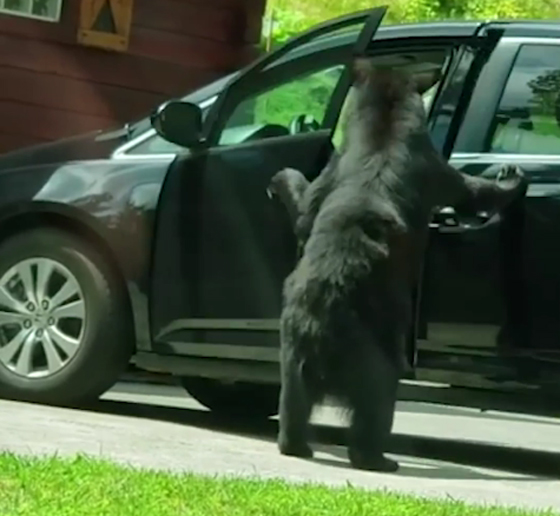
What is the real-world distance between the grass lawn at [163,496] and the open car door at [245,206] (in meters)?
1.87

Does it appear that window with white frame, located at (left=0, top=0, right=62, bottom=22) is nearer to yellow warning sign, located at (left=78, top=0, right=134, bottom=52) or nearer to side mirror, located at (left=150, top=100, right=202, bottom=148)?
yellow warning sign, located at (left=78, top=0, right=134, bottom=52)

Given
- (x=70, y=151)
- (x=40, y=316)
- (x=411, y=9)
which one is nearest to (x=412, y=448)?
(x=40, y=316)

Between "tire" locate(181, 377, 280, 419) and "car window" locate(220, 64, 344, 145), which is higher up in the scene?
"car window" locate(220, 64, 344, 145)

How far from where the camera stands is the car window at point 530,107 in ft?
24.3

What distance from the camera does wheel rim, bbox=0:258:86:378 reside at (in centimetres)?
799

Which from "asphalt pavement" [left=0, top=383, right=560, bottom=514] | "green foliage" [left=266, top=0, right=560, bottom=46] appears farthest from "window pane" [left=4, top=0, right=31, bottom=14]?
"asphalt pavement" [left=0, top=383, right=560, bottom=514]

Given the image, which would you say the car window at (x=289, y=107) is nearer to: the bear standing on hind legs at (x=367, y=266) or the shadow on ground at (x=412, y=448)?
the bear standing on hind legs at (x=367, y=266)

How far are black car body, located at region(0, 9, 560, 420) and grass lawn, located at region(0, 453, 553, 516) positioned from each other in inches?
61.7

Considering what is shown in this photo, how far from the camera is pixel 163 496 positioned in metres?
5.45

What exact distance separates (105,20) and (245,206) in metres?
4.17

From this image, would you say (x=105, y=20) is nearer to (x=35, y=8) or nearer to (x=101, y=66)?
(x=101, y=66)

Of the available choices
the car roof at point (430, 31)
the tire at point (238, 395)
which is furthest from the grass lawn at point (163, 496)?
the tire at point (238, 395)

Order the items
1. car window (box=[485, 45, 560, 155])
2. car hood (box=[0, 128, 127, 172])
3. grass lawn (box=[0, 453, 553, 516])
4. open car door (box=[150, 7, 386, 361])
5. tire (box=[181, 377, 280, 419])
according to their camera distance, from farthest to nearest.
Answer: tire (box=[181, 377, 280, 419])
car hood (box=[0, 128, 127, 172])
open car door (box=[150, 7, 386, 361])
car window (box=[485, 45, 560, 155])
grass lawn (box=[0, 453, 553, 516])

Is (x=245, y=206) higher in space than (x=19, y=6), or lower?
lower
